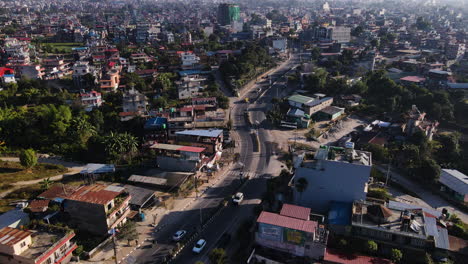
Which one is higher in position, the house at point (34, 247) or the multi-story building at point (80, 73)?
the multi-story building at point (80, 73)

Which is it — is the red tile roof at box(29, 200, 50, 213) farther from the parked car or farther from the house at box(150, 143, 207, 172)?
the parked car

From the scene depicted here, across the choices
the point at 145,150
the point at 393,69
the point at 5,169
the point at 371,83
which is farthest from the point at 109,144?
the point at 393,69

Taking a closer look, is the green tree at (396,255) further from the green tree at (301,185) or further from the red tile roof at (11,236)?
the red tile roof at (11,236)

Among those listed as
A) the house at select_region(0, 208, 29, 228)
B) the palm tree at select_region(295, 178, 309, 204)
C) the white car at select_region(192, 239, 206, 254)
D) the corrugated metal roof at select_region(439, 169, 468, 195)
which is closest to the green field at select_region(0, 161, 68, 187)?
the house at select_region(0, 208, 29, 228)

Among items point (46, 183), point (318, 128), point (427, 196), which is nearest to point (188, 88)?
point (318, 128)

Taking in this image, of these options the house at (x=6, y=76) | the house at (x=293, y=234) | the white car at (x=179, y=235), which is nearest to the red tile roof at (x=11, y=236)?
the white car at (x=179, y=235)

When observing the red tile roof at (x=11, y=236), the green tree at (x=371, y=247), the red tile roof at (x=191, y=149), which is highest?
the red tile roof at (x=191, y=149)

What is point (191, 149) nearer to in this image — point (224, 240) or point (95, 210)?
point (95, 210)
